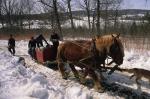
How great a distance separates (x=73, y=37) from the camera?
28.5 m

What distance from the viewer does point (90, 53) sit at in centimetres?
992

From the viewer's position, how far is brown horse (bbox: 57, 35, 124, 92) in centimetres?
911

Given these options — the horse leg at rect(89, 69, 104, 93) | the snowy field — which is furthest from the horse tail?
the horse leg at rect(89, 69, 104, 93)

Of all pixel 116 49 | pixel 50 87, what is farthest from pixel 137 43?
pixel 50 87

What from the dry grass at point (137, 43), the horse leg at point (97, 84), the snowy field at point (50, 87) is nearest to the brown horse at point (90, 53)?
the horse leg at point (97, 84)

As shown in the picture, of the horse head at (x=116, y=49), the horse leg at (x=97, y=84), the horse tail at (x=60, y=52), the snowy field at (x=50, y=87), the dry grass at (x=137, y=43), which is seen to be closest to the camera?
the snowy field at (x=50, y=87)

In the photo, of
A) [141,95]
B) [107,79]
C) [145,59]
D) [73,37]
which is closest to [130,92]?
[141,95]

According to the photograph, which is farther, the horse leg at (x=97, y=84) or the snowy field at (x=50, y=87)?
the horse leg at (x=97, y=84)

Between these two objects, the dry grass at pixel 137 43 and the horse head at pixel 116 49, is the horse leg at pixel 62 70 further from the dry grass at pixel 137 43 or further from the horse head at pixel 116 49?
the dry grass at pixel 137 43

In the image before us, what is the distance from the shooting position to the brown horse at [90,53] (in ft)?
29.9

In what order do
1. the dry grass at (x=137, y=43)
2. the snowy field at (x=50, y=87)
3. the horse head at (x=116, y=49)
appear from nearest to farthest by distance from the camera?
1. the snowy field at (x=50, y=87)
2. the horse head at (x=116, y=49)
3. the dry grass at (x=137, y=43)

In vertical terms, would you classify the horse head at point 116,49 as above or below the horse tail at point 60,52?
above

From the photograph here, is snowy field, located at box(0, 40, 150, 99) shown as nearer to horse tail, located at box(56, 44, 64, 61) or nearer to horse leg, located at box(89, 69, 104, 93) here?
horse leg, located at box(89, 69, 104, 93)

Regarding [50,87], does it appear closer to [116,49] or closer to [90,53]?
[90,53]
